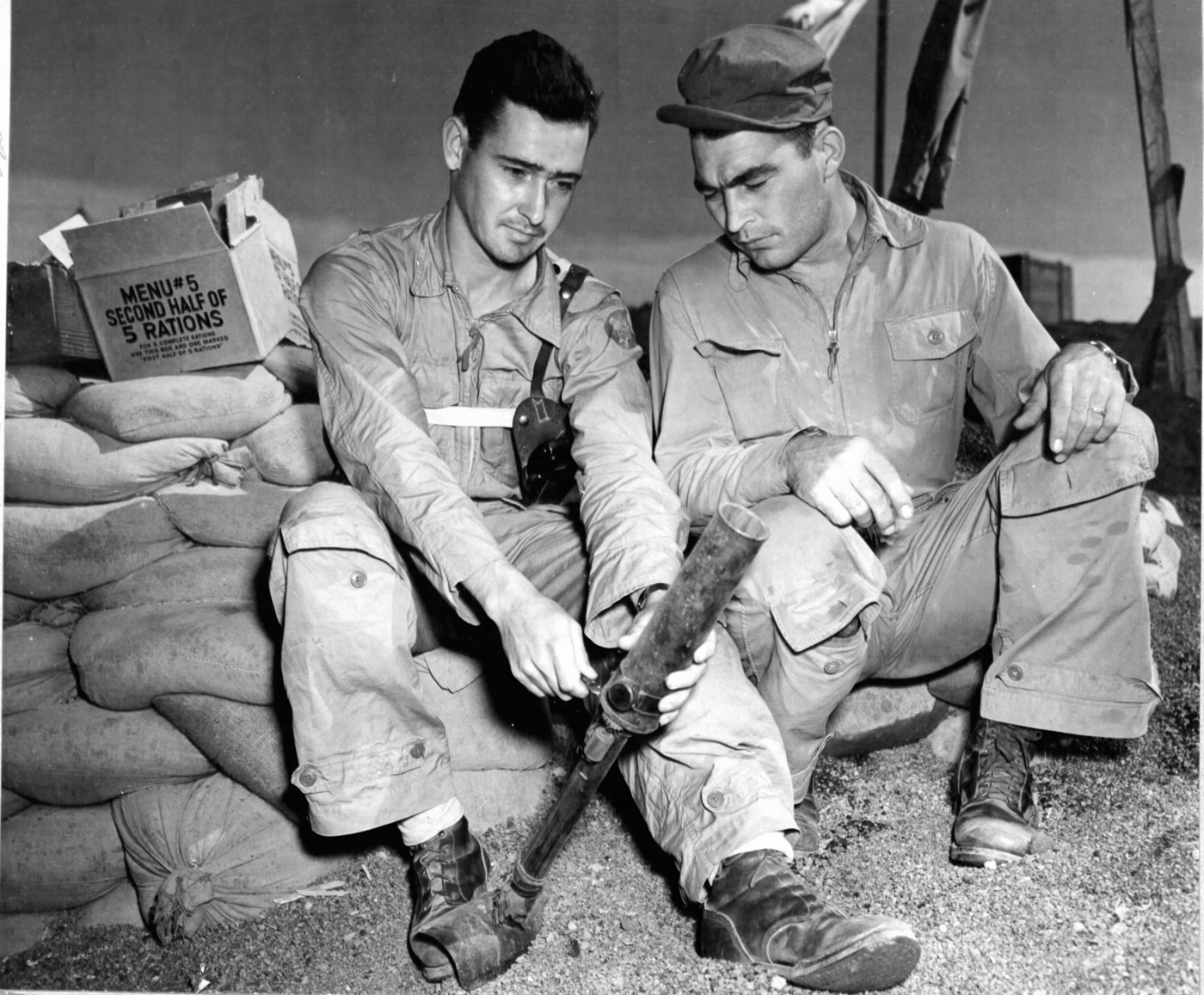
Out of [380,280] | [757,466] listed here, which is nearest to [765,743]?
[757,466]

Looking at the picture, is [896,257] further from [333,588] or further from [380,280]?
[333,588]

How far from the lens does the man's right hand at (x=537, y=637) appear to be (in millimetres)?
1646

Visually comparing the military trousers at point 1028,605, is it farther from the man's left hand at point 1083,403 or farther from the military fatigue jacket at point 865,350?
the military fatigue jacket at point 865,350

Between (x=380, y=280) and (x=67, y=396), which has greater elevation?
(x=380, y=280)

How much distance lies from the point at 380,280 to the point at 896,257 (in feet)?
3.31

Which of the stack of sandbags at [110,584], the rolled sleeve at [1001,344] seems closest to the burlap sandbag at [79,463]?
the stack of sandbags at [110,584]

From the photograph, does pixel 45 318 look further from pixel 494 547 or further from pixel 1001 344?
pixel 1001 344

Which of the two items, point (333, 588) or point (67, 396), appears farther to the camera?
point (67, 396)

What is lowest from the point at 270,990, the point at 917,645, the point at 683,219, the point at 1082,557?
the point at 270,990

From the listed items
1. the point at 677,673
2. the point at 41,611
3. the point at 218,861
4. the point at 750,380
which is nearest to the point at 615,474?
the point at 750,380

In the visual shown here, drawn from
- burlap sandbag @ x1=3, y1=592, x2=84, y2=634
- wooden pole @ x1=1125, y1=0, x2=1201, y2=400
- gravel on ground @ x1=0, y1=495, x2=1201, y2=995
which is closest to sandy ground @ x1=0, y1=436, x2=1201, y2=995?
gravel on ground @ x1=0, y1=495, x2=1201, y2=995

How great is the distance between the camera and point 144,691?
237 cm

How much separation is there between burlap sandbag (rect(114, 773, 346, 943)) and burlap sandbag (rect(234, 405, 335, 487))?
862 millimetres

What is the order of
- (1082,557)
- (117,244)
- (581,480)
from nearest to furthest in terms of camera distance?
(1082,557), (581,480), (117,244)
